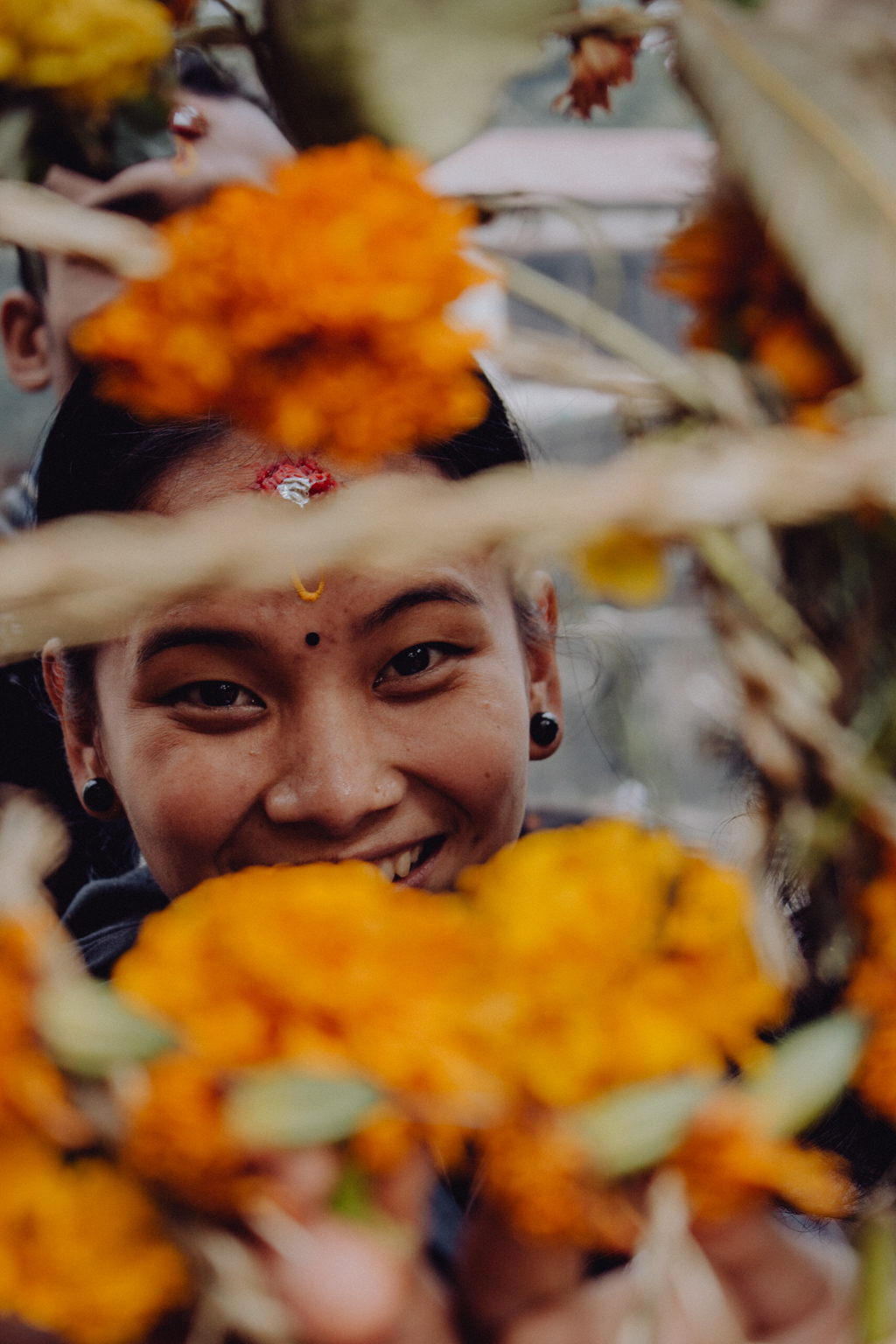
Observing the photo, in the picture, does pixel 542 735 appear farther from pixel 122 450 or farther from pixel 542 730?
pixel 122 450

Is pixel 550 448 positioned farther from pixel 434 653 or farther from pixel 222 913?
pixel 222 913

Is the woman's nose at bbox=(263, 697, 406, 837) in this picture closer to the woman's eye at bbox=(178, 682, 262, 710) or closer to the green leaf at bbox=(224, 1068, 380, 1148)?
the woman's eye at bbox=(178, 682, 262, 710)

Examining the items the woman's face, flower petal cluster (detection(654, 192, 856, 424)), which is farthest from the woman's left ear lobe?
flower petal cluster (detection(654, 192, 856, 424))

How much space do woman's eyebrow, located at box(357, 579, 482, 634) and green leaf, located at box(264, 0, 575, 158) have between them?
0.75 ft

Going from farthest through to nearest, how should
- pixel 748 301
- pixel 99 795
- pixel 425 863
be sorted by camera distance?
1. pixel 99 795
2. pixel 425 863
3. pixel 748 301

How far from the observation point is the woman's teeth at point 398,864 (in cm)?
59

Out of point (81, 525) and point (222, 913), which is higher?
point (81, 525)

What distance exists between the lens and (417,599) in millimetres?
565

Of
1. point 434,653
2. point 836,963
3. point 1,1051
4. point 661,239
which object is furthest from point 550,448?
point 1,1051

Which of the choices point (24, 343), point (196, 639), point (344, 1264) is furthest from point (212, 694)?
point (24, 343)

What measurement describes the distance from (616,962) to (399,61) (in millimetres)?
343

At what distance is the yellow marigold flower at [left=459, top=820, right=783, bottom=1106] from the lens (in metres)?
0.26

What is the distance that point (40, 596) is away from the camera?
226mm

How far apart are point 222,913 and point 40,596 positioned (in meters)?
0.10
